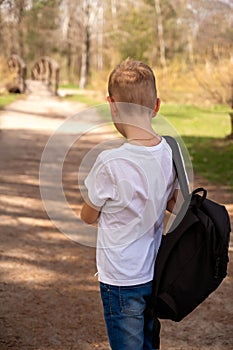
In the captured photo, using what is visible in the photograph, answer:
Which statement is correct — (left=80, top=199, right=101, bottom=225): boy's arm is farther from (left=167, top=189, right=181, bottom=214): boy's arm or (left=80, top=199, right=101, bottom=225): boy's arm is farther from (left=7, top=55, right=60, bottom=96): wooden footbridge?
(left=7, top=55, right=60, bottom=96): wooden footbridge

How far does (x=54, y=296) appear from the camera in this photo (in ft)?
15.3

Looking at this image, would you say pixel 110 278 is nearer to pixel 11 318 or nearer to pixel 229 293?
pixel 11 318

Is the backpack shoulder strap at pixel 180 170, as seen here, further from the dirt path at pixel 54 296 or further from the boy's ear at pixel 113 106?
the dirt path at pixel 54 296

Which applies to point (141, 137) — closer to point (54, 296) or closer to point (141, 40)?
point (54, 296)

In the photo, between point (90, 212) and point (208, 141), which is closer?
point (90, 212)

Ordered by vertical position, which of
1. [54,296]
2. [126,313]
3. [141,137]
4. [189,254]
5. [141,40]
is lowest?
[141,40]

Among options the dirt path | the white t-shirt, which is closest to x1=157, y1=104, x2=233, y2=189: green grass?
the dirt path

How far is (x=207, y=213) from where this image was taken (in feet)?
7.80

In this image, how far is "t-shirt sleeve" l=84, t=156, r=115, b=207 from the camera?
227 cm

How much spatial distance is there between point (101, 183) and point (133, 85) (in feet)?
1.23

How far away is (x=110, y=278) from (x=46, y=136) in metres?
12.9

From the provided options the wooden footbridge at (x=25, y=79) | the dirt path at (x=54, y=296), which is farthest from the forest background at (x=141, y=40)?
the dirt path at (x=54, y=296)

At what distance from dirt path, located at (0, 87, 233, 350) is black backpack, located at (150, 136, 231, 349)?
56 centimetres

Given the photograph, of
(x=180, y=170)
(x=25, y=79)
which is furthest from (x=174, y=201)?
(x=25, y=79)
